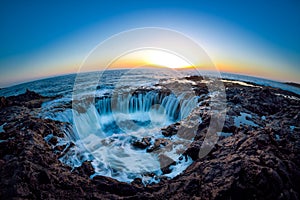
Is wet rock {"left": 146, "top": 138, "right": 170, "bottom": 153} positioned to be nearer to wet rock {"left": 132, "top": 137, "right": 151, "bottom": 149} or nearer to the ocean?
the ocean

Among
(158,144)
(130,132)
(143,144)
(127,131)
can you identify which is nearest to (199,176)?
(158,144)

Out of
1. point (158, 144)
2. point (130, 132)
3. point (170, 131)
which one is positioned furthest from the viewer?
point (130, 132)

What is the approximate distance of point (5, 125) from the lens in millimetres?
7980

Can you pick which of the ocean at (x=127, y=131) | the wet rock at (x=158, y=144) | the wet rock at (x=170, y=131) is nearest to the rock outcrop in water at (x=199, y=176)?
the ocean at (x=127, y=131)

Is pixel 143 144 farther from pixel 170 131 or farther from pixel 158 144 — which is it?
pixel 170 131

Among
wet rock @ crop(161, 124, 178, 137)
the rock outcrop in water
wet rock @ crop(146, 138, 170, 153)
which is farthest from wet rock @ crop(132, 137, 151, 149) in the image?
the rock outcrop in water

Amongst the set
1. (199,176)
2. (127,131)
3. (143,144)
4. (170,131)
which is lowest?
(127,131)

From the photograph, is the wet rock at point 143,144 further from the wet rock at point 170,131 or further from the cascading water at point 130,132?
the wet rock at point 170,131

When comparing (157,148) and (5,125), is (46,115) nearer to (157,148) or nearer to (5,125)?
(5,125)

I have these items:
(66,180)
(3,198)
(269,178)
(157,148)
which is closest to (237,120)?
(157,148)

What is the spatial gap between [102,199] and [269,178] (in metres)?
4.07

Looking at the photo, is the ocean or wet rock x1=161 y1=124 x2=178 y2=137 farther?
wet rock x1=161 y1=124 x2=178 y2=137

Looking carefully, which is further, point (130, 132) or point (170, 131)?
point (130, 132)

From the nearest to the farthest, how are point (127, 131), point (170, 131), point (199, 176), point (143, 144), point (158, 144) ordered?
point (199, 176), point (158, 144), point (143, 144), point (170, 131), point (127, 131)
